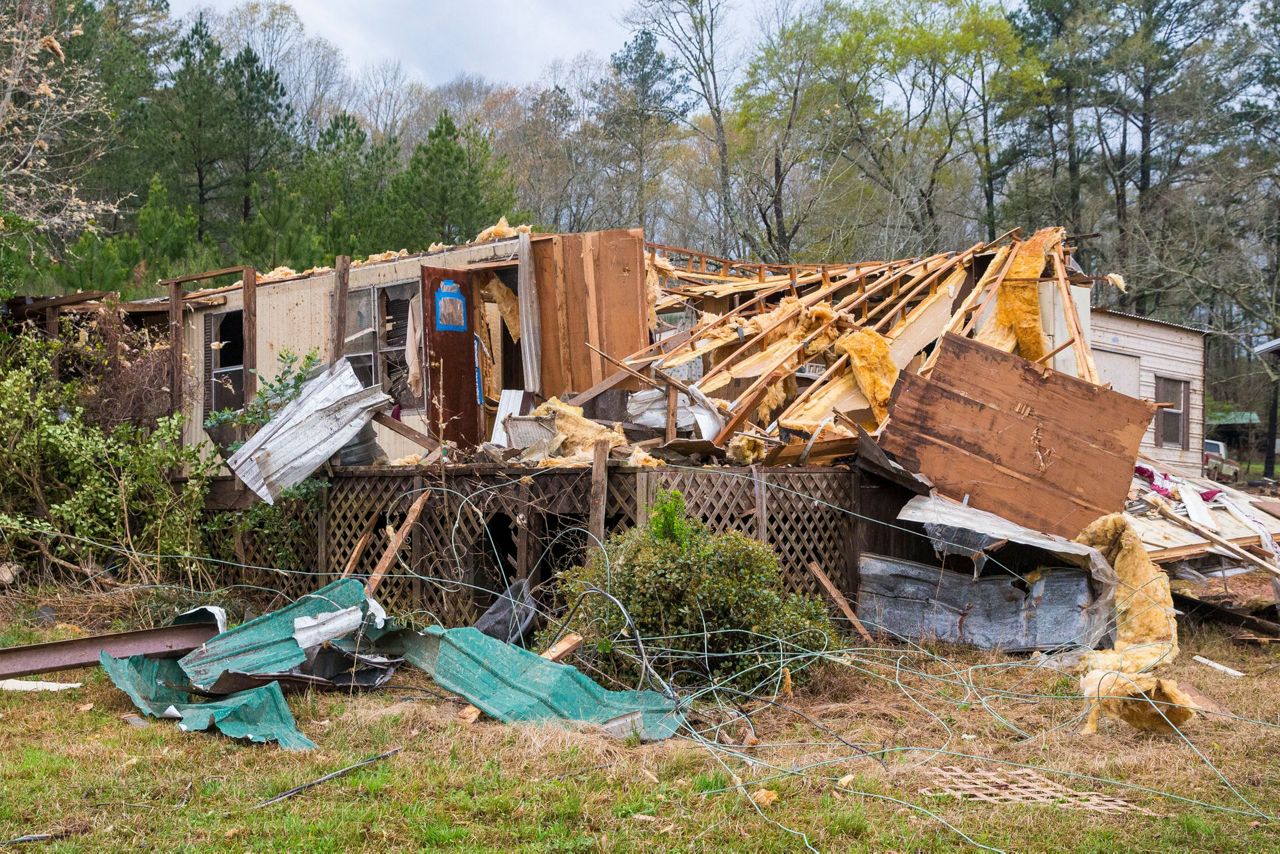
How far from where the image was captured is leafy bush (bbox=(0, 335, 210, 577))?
9938 millimetres

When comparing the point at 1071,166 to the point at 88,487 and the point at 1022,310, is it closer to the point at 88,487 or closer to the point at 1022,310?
the point at 1022,310

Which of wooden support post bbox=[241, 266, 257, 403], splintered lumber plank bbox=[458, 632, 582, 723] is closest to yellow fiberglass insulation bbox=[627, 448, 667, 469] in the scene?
splintered lumber plank bbox=[458, 632, 582, 723]

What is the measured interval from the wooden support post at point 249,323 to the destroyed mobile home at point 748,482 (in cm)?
123

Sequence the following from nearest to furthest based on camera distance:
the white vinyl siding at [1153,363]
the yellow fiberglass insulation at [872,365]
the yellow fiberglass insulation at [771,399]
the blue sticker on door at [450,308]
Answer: the yellow fiberglass insulation at [872,365] → the yellow fiberglass insulation at [771,399] → the blue sticker on door at [450,308] → the white vinyl siding at [1153,363]

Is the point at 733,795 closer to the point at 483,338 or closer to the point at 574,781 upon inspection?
the point at 574,781

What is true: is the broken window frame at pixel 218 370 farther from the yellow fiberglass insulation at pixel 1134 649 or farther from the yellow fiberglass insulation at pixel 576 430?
the yellow fiberglass insulation at pixel 1134 649

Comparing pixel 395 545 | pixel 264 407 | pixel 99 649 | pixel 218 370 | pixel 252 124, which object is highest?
pixel 252 124

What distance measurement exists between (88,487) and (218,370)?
4670 mm

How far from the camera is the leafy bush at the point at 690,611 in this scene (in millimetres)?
6898

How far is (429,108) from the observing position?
40438mm

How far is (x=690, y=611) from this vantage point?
272 inches

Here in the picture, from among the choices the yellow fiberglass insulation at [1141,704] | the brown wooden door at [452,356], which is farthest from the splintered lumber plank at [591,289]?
the yellow fiberglass insulation at [1141,704]

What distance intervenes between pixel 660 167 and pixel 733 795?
1222 inches

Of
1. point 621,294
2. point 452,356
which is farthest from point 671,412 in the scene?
point 452,356
